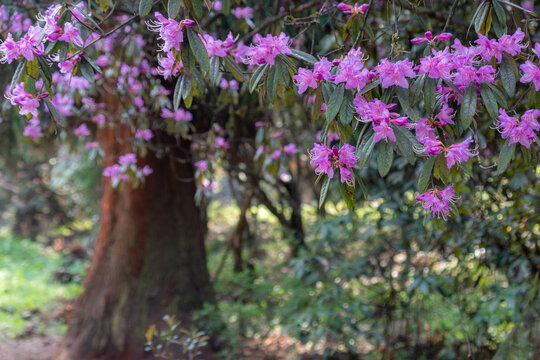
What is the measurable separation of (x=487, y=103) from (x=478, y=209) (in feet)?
5.11

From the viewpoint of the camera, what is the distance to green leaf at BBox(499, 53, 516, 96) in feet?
4.37

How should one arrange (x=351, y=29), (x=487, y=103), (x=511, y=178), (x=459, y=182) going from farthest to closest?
(x=511, y=178) → (x=459, y=182) → (x=351, y=29) → (x=487, y=103)

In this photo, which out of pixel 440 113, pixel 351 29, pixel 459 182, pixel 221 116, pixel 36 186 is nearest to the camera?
pixel 440 113

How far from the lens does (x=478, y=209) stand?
2.69 meters

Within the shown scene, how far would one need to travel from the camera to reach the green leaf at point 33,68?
55.1 inches

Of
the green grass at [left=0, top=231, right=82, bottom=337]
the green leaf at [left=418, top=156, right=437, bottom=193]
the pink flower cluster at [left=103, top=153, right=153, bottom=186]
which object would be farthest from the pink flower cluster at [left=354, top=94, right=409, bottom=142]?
the green grass at [left=0, top=231, right=82, bottom=337]

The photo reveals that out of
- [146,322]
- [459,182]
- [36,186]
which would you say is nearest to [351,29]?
[459,182]

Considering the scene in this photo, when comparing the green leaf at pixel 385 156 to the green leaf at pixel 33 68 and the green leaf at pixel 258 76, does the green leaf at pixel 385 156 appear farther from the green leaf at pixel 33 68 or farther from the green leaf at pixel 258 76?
the green leaf at pixel 33 68

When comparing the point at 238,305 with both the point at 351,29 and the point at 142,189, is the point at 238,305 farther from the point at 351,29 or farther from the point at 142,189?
the point at 351,29

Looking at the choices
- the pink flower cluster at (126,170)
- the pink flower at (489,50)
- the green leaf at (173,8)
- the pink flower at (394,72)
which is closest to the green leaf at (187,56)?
the green leaf at (173,8)

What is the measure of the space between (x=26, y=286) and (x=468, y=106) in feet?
19.2

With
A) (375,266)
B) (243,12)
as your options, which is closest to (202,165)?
(243,12)

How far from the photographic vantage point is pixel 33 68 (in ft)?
4.61

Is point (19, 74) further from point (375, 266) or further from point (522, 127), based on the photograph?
point (375, 266)
